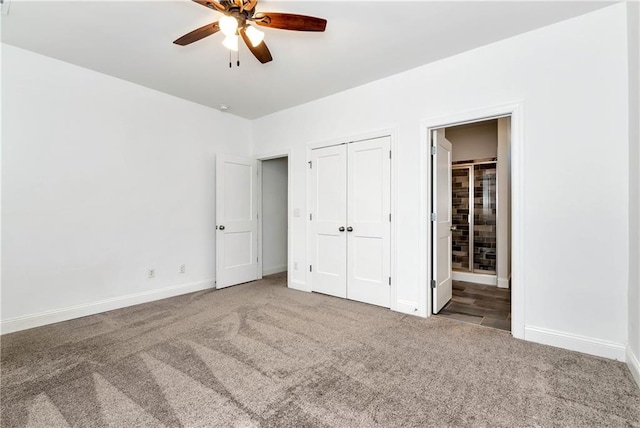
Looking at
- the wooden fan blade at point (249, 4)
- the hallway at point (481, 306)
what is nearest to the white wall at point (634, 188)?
the hallway at point (481, 306)

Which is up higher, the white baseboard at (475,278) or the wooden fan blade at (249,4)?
the wooden fan blade at (249,4)

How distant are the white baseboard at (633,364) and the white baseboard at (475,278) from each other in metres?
2.52

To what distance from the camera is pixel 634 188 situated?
2.03 m

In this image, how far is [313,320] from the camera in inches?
119

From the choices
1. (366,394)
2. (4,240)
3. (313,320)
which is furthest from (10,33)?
(366,394)

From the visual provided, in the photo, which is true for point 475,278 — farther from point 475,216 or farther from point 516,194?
point 516,194

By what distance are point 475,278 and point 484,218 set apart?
3.40ft

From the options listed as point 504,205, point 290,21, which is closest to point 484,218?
point 504,205

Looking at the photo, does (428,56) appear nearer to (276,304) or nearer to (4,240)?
(276,304)

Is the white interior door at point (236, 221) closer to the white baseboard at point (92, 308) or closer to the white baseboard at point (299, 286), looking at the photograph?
the white baseboard at point (92, 308)

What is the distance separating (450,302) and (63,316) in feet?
14.3

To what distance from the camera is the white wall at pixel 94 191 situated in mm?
2816

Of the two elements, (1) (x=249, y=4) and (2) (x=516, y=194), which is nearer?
(1) (x=249, y=4)

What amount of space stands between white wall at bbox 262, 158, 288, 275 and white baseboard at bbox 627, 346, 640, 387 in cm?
445
